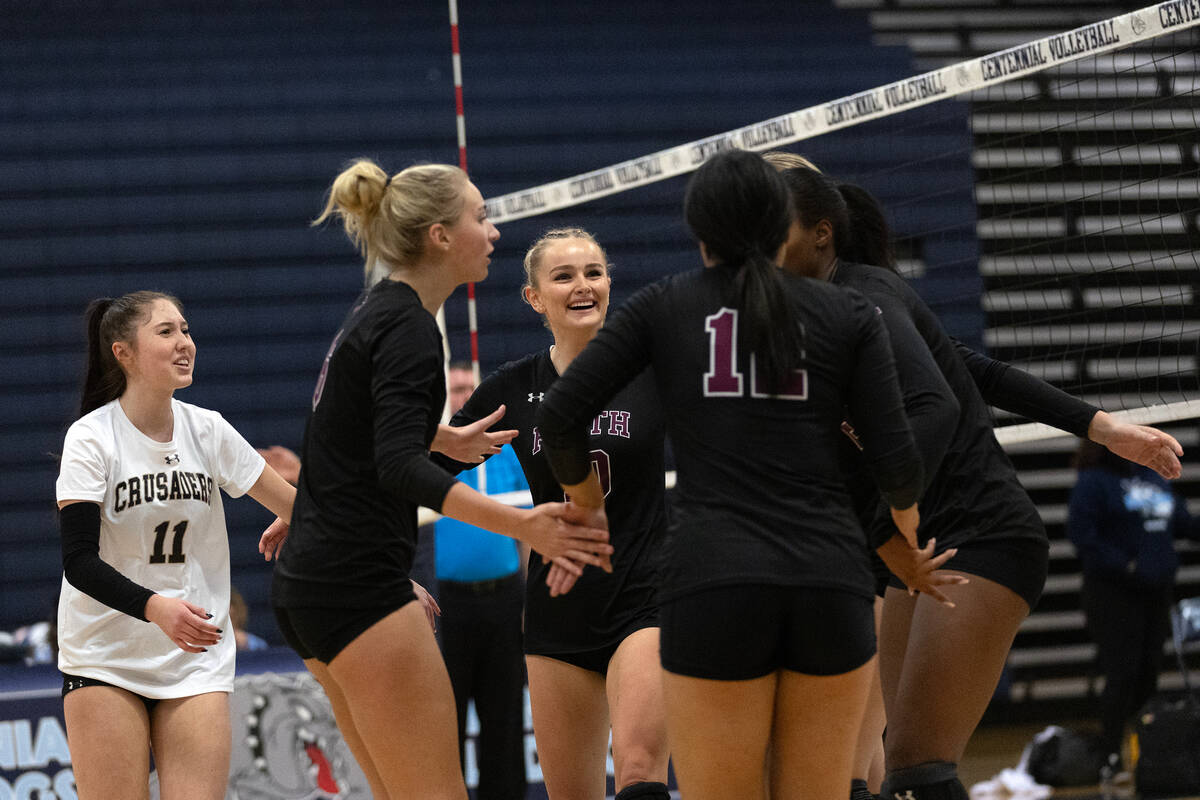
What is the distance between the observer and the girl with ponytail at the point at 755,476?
2293 mm

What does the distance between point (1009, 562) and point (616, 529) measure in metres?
0.99

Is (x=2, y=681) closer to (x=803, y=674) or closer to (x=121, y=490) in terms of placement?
(x=121, y=490)

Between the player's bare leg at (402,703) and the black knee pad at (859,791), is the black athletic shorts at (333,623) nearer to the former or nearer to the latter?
the player's bare leg at (402,703)

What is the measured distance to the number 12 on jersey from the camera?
2316mm

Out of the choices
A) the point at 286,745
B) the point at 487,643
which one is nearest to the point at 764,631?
the point at 487,643

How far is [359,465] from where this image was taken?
2730mm

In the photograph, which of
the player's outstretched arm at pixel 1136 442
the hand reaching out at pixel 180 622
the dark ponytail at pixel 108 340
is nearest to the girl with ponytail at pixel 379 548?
the hand reaching out at pixel 180 622

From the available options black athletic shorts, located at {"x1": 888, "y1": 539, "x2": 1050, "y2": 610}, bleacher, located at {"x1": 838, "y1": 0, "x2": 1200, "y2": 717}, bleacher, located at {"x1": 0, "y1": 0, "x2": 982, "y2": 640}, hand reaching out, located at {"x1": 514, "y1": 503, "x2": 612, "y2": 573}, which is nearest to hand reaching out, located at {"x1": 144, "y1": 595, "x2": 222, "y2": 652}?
hand reaching out, located at {"x1": 514, "y1": 503, "x2": 612, "y2": 573}

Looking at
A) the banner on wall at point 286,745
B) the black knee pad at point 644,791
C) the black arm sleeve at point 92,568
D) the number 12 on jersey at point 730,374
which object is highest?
the number 12 on jersey at point 730,374

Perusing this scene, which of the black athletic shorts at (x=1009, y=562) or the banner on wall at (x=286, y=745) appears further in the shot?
the banner on wall at (x=286, y=745)

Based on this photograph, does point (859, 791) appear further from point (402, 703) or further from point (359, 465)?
point (359, 465)

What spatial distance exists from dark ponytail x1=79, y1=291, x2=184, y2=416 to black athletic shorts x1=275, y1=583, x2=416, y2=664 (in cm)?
131

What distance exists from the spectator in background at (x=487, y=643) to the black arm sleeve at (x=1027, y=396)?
250 cm

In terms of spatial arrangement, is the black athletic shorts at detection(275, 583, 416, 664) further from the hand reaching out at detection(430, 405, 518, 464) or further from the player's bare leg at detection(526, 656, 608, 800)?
the player's bare leg at detection(526, 656, 608, 800)
